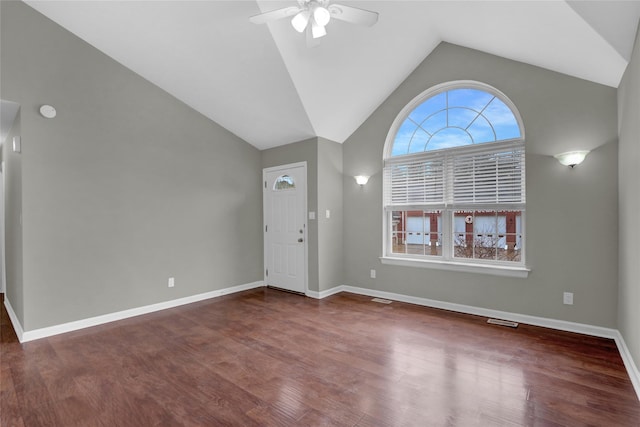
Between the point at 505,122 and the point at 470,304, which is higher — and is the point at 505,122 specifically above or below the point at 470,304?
above

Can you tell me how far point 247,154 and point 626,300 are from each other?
16.3 ft

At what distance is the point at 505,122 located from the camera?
11.8 ft

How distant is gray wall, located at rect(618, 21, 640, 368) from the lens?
87.2 inches

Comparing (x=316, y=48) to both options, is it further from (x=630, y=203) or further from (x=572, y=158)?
(x=630, y=203)

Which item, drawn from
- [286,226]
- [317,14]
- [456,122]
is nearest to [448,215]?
[456,122]

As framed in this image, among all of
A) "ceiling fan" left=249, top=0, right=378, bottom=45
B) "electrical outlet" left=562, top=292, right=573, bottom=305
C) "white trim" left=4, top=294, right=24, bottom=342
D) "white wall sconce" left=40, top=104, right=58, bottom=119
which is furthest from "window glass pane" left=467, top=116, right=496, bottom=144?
"white trim" left=4, top=294, right=24, bottom=342

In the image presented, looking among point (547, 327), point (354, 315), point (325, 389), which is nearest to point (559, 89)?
point (547, 327)

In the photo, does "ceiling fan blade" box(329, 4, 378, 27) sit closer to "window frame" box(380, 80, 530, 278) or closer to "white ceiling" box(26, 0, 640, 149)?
"white ceiling" box(26, 0, 640, 149)

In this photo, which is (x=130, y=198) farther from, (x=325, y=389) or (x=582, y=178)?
(x=582, y=178)

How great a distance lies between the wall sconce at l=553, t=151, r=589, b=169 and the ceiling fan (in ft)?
7.74

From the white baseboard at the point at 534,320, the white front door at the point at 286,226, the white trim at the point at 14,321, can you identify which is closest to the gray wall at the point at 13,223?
the white trim at the point at 14,321

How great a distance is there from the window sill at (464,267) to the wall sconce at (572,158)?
1.19 m

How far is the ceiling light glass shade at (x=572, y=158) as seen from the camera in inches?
118

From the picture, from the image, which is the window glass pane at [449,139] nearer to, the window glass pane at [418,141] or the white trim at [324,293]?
the window glass pane at [418,141]
